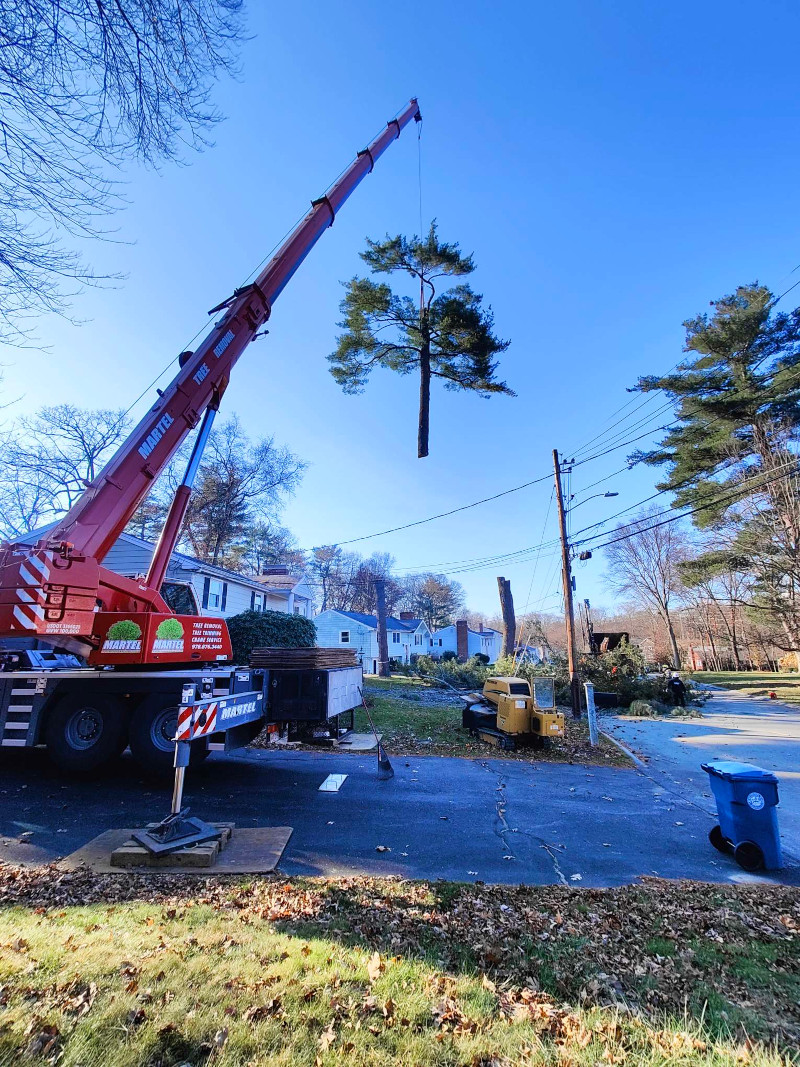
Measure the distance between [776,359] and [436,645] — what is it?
135 feet

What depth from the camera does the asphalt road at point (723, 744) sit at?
812cm

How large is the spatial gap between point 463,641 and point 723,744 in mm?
26024

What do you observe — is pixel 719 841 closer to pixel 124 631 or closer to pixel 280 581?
pixel 124 631

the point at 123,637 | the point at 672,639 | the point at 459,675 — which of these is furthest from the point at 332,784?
the point at 672,639

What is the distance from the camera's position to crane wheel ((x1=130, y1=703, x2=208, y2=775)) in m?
7.02

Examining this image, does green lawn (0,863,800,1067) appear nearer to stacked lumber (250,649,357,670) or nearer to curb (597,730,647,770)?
stacked lumber (250,649,357,670)

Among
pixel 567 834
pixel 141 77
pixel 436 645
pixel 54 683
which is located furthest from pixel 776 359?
pixel 436 645

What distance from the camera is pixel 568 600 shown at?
15.6 meters

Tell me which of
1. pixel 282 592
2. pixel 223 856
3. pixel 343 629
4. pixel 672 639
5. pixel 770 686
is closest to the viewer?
pixel 223 856

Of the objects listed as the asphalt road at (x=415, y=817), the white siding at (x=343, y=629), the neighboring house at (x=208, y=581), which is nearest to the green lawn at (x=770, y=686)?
the asphalt road at (x=415, y=817)

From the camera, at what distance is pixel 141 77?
3.49 metres

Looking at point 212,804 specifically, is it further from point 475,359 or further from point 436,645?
point 436,645

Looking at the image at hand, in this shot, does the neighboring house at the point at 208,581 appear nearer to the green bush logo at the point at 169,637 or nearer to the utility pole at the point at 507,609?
the green bush logo at the point at 169,637

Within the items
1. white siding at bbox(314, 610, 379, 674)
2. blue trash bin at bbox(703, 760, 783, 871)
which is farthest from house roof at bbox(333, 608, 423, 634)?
blue trash bin at bbox(703, 760, 783, 871)
